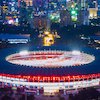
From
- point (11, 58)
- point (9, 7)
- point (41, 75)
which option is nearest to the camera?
point (41, 75)

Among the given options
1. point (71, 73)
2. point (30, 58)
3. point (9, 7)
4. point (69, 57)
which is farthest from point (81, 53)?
point (9, 7)

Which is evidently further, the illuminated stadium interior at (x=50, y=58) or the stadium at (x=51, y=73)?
the illuminated stadium interior at (x=50, y=58)

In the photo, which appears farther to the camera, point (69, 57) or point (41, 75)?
point (69, 57)

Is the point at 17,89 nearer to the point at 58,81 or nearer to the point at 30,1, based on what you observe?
the point at 58,81

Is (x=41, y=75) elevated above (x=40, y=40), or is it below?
above

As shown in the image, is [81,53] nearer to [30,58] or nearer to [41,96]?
[30,58]

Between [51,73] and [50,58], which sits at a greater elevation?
[51,73]

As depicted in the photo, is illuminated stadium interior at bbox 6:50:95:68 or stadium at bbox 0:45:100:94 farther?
illuminated stadium interior at bbox 6:50:95:68

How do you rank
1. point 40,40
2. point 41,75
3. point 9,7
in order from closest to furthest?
point 41,75
point 40,40
point 9,7

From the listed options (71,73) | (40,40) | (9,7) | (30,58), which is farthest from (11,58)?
(9,7)
